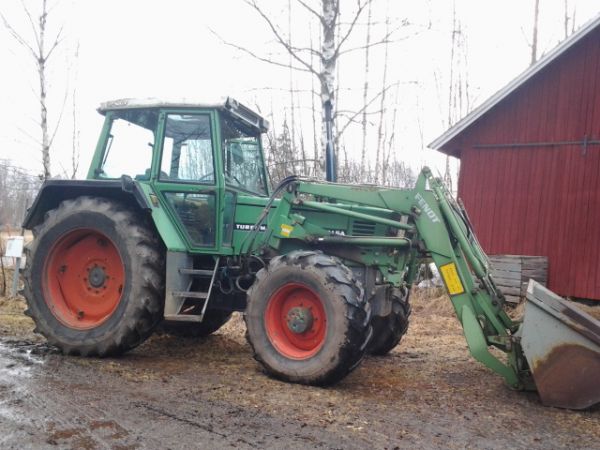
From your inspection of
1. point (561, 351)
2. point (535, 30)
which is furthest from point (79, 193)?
point (535, 30)

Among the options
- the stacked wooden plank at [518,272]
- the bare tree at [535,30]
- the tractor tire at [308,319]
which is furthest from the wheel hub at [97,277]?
the bare tree at [535,30]

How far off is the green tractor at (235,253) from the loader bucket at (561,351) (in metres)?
0.14

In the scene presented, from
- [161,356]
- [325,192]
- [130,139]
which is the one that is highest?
[130,139]

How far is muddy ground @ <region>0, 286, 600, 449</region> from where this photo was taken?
3369mm

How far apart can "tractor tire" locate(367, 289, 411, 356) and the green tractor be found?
0.7 inches

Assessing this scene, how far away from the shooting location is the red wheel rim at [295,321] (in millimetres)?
4750

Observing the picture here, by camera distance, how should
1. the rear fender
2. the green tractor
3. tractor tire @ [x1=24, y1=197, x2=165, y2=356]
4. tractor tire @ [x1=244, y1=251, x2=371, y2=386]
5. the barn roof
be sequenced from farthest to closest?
Result: the barn roof, the rear fender, tractor tire @ [x1=24, y1=197, x2=165, y2=356], the green tractor, tractor tire @ [x1=244, y1=251, x2=371, y2=386]

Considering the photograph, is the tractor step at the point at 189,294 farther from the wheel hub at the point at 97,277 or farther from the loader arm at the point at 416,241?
the wheel hub at the point at 97,277

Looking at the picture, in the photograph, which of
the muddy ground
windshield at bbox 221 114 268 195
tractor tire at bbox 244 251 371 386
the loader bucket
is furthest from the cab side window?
the loader bucket

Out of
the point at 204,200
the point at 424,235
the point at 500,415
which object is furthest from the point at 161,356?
the point at 500,415

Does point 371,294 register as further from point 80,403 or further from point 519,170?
point 519,170

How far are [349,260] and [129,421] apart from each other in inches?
97.3

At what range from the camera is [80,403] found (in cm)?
391

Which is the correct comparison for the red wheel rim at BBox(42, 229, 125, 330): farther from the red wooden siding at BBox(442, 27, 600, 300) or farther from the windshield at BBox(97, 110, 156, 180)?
the red wooden siding at BBox(442, 27, 600, 300)
